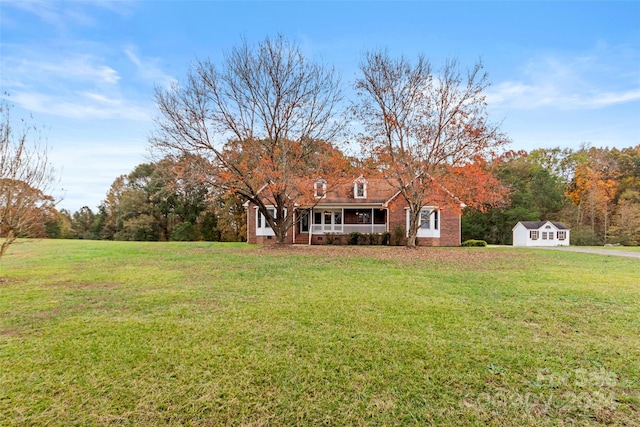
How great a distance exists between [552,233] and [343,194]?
64.5ft

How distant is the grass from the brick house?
538 inches

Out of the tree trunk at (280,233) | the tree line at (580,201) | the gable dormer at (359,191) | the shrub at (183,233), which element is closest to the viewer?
the tree trunk at (280,233)

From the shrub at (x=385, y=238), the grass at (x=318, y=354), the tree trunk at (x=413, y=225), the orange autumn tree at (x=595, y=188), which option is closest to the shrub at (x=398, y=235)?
the shrub at (x=385, y=238)

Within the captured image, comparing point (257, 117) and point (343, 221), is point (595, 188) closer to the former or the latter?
point (343, 221)

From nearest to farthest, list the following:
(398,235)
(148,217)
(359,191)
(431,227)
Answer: (398,235) → (431,227) → (359,191) → (148,217)

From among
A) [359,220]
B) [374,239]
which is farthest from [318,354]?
[359,220]

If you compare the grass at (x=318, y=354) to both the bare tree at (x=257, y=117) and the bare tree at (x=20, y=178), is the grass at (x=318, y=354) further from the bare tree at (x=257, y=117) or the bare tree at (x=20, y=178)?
the bare tree at (x=257, y=117)

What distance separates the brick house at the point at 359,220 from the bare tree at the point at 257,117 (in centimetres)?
442

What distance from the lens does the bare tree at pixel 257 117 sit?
14648 mm

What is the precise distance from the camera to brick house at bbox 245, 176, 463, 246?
20.7 m

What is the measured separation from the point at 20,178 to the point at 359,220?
18.4 metres

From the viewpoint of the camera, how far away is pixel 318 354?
11.3ft

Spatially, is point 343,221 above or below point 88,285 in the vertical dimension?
above

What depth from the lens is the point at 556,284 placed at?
7.27m
